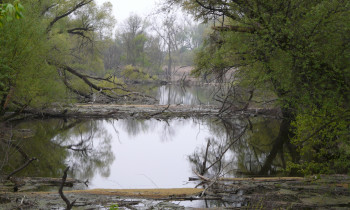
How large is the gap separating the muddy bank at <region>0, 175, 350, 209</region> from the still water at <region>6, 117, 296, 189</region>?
1.35m

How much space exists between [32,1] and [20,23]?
354 cm

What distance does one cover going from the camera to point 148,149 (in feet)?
46.3

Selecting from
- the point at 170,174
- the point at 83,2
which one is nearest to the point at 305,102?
the point at 170,174

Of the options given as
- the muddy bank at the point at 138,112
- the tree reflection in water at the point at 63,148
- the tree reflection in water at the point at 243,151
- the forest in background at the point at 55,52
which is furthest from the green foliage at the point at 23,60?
the tree reflection in water at the point at 243,151

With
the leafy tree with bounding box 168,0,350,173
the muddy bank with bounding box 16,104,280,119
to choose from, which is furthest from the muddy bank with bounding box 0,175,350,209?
the muddy bank with bounding box 16,104,280,119

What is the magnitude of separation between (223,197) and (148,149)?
7.07 metres

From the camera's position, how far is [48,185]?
322 inches

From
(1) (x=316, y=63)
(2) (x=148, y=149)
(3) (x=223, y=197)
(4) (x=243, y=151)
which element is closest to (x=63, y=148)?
(2) (x=148, y=149)

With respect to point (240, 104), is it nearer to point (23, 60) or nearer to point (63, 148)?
point (63, 148)

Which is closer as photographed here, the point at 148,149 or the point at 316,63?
the point at 316,63

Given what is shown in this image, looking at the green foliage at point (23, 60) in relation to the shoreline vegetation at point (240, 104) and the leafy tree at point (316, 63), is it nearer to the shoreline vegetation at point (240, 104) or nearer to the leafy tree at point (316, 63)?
the shoreline vegetation at point (240, 104)

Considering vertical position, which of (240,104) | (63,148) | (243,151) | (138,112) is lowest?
(63,148)

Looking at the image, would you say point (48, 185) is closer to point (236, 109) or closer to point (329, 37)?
point (329, 37)

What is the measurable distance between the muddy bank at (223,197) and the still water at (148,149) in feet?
4.43
